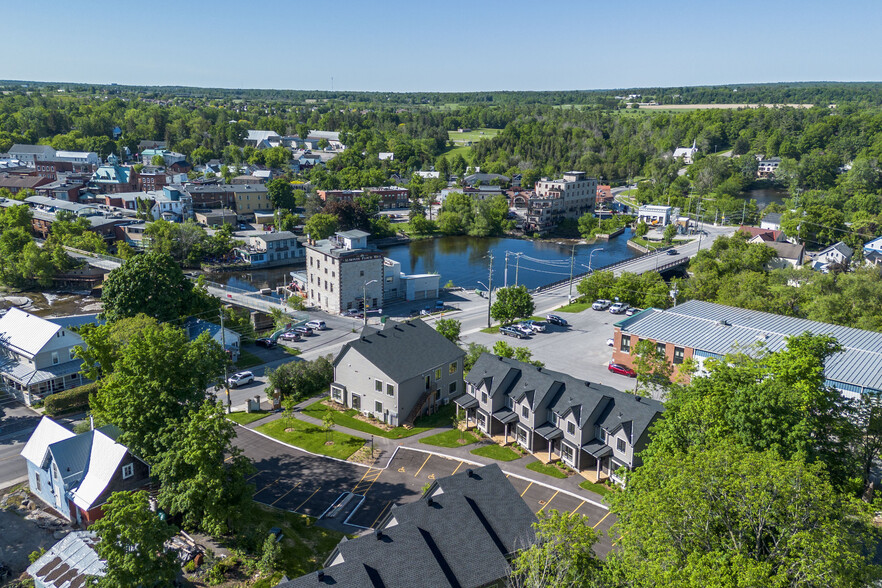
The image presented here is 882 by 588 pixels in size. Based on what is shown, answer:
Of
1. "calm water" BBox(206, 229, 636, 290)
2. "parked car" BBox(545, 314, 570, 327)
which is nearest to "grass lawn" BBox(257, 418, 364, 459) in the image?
"parked car" BBox(545, 314, 570, 327)

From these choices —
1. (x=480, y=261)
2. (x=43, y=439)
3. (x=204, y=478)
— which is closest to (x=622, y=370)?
(x=204, y=478)

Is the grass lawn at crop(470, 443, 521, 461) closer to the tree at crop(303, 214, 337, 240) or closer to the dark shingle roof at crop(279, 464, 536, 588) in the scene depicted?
the dark shingle roof at crop(279, 464, 536, 588)

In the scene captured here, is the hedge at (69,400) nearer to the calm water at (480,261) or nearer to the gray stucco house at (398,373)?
the gray stucco house at (398,373)

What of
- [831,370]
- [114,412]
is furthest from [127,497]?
[831,370]

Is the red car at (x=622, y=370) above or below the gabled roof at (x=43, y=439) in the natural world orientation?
below

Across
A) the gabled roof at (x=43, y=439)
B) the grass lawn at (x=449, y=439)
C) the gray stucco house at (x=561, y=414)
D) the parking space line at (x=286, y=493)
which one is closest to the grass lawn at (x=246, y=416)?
the parking space line at (x=286, y=493)

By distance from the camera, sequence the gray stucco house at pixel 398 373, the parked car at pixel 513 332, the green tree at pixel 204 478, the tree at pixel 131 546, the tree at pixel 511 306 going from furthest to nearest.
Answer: the tree at pixel 511 306 < the parked car at pixel 513 332 < the gray stucco house at pixel 398 373 < the green tree at pixel 204 478 < the tree at pixel 131 546

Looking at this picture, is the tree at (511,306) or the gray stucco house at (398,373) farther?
the tree at (511,306)

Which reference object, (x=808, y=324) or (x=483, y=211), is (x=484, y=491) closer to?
(x=808, y=324)
